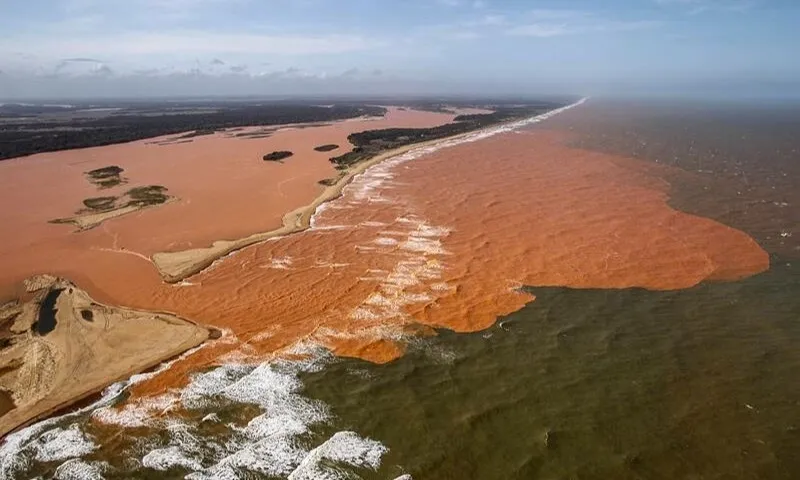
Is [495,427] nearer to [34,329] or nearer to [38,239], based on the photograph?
[34,329]

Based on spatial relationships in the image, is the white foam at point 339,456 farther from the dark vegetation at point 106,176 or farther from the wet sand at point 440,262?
the dark vegetation at point 106,176

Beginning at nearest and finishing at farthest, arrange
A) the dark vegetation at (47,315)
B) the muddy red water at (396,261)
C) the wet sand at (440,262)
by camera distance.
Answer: the wet sand at (440,262) < the dark vegetation at (47,315) < the muddy red water at (396,261)

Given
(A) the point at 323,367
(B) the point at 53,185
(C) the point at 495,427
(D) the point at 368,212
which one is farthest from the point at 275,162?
(C) the point at 495,427

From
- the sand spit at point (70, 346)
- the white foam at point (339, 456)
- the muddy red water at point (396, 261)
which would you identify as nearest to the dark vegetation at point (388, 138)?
the muddy red water at point (396, 261)

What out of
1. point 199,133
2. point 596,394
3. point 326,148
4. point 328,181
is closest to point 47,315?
point 596,394

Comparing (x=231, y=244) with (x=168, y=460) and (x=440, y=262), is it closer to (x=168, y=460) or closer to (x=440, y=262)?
(x=440, y=262)

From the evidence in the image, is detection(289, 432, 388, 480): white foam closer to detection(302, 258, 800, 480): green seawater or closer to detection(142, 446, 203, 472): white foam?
detection(302, 258, 800, 480): green seawater

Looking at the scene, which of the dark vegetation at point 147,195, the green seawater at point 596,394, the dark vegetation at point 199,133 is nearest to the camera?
the green seawater at point 596,394
